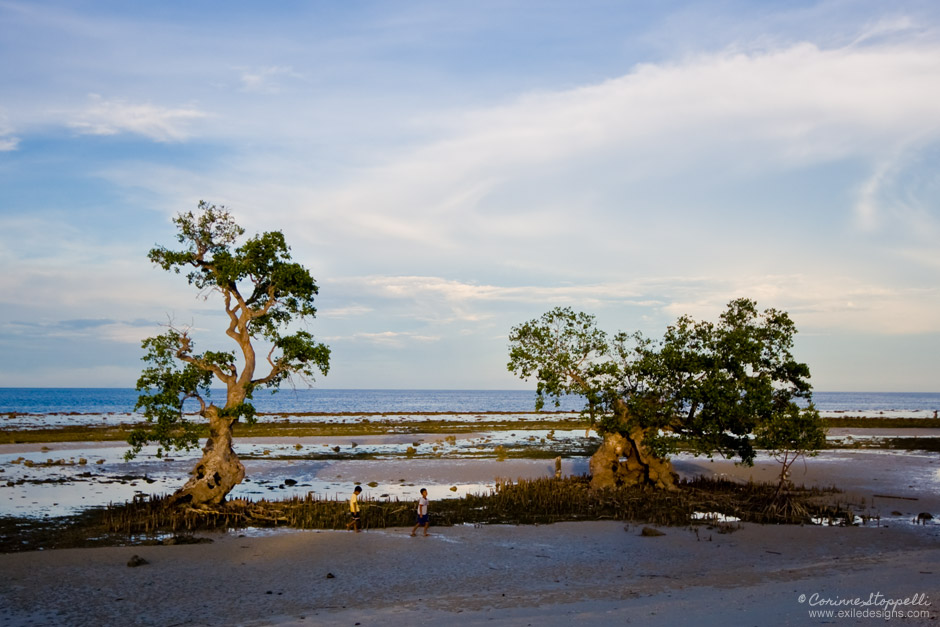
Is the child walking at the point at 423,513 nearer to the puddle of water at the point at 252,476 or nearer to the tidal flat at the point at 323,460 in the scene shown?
the puddle of water at the point at 252,476

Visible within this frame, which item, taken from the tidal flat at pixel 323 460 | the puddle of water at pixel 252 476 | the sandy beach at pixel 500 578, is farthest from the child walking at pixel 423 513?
the tidal flat at pixel 323 460

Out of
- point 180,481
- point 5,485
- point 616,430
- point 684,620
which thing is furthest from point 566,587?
point 5,485

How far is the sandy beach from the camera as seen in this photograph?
612 inches

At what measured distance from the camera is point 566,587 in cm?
1838

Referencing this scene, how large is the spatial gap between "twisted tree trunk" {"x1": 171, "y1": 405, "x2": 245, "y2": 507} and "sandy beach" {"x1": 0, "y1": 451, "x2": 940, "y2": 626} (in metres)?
2.87

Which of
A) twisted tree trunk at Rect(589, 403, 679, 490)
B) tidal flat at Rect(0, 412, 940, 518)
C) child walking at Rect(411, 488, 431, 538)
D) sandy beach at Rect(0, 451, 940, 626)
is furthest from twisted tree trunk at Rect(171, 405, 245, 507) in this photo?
twisted tree trunk at Rect(589, 403, 679, 490)

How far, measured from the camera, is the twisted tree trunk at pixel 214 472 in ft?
88.3

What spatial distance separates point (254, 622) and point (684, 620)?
29.2 ft

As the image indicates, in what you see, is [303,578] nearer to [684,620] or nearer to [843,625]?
[684,620]

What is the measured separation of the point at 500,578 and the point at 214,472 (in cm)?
1298

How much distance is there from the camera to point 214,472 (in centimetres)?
2708

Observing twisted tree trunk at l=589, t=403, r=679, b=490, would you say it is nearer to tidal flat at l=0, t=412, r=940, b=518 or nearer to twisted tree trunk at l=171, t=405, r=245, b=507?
tidal flat at l=0, t=412, r=940, b=518

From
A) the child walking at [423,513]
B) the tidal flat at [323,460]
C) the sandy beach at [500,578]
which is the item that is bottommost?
the tidal flat at [323,460]

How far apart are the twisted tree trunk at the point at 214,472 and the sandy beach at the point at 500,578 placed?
2.87 meters
